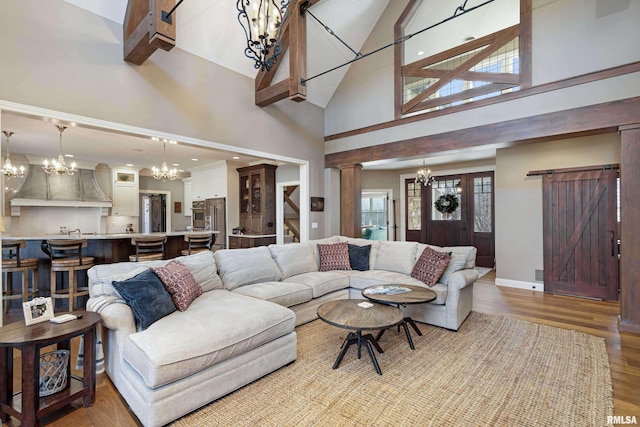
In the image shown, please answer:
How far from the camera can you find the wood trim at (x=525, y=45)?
407cm

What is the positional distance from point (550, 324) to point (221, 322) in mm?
3825

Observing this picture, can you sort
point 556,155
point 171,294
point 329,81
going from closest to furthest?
1. point 171,294
2. point 556,155
3. point 329,81

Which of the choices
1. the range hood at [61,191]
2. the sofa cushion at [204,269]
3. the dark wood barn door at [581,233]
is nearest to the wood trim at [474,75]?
the dark wood barn door at [581,233]

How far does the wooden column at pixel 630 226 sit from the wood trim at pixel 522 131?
0.20 m

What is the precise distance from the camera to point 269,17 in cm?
237

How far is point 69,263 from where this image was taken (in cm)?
386

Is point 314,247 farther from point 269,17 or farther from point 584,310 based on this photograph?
point 584,310

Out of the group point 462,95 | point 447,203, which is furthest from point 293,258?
point 447,203

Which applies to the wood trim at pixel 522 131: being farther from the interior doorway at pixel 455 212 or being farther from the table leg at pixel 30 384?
the table leg at pixel 30 384

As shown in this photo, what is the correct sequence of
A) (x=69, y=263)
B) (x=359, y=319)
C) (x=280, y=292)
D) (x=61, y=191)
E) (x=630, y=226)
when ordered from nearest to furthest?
1. (x=359, y=319)
2. (x=280, y=292)
3. (x=630, y=226)
4. (x=69, y=263)
5. (x=61, y=191)

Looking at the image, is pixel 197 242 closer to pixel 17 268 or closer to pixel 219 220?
pixel 17 268

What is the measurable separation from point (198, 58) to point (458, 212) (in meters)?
6.84

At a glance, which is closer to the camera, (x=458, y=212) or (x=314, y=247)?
(x=314, y=247)

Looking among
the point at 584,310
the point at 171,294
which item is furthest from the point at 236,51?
the point at 584,310
